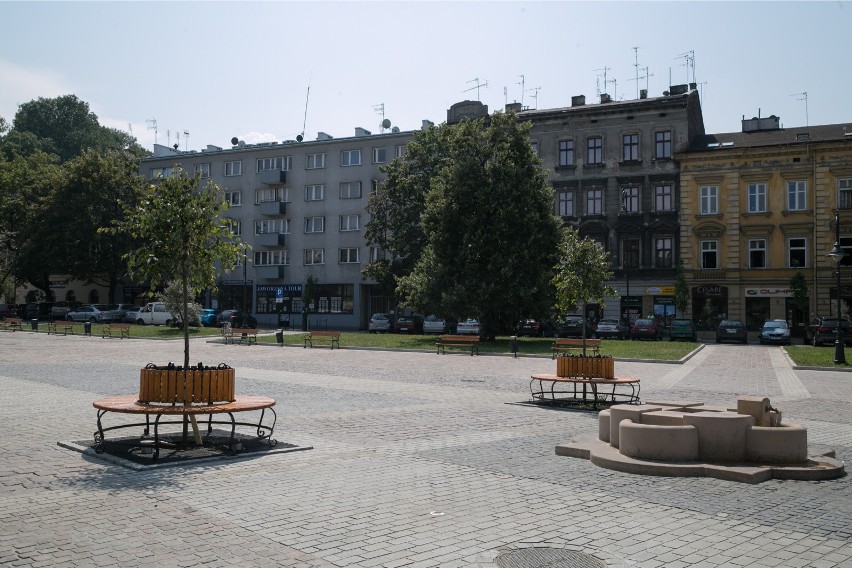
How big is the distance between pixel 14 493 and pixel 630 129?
171 ft

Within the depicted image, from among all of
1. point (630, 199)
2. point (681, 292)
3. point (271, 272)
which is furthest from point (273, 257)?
point (681, 292)

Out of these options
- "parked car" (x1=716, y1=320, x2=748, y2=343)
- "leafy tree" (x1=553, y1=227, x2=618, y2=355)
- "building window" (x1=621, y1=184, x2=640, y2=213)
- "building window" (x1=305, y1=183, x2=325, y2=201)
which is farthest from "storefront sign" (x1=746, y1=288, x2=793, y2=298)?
"leafy tree" (x1=553, y1=227, x2=618, y2=355)

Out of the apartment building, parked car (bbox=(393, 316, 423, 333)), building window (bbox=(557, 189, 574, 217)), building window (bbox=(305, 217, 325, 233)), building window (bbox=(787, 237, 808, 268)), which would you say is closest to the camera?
building window (bbox=(787, 237, 808, 268))

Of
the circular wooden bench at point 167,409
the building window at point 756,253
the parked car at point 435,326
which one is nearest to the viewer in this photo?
the circular wooden bench at point 167,409

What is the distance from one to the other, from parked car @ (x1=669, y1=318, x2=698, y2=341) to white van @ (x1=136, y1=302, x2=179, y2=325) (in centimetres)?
3445

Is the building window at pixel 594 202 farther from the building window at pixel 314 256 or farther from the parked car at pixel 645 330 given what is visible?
the building window at pixel 314 256

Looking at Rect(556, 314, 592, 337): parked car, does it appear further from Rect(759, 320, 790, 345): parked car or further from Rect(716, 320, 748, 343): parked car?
Rect(759, 320, 790, 345): parked car

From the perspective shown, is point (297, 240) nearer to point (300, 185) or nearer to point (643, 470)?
point (300, 185)

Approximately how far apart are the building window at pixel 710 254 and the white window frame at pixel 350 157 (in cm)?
2877

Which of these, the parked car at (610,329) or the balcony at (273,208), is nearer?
the parked car at (610,329)

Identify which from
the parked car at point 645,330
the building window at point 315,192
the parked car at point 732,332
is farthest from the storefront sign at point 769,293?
the building window at point 315,192

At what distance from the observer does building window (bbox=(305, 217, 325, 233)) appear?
6687cm

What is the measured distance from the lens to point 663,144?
53781mm

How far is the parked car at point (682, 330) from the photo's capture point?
45469 mm
